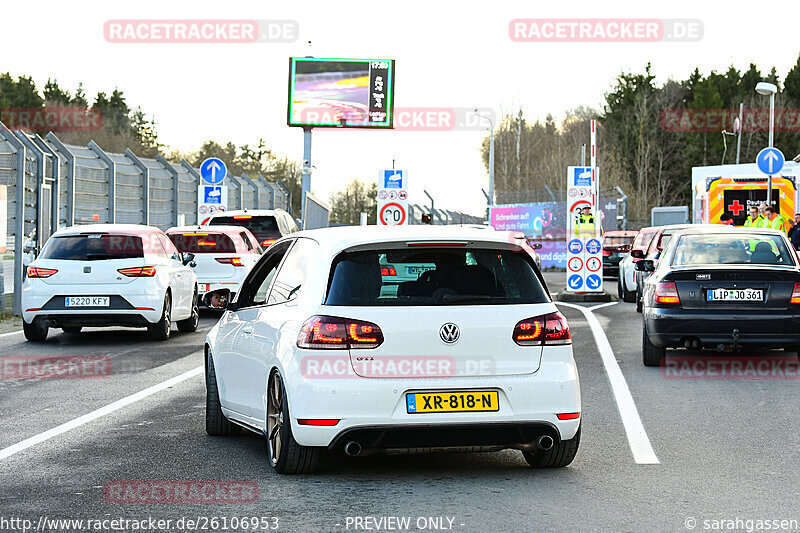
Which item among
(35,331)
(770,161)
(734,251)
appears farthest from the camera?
(770,161)

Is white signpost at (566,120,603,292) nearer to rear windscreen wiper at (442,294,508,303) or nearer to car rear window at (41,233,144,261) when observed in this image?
car rear window at (41,233,144,261)

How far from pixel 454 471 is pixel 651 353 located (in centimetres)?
644

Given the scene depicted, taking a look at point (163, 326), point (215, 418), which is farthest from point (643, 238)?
point (215, 418)

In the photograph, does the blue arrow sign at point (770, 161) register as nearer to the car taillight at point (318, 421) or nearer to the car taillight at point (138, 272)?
the car taillight at point (138, 272)

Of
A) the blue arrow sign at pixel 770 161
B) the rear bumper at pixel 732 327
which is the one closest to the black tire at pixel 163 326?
the rear bumper at pixel 732 327

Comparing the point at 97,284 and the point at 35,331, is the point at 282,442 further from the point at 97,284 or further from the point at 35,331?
the point at 35,331

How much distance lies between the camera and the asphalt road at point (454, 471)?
647 cm

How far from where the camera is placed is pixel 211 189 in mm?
33312

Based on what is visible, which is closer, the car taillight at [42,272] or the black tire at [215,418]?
the black tire at [215,418]

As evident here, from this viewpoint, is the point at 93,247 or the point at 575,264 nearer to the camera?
the point at 93,247

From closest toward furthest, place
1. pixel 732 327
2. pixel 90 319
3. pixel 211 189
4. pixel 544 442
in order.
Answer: pixel 544 442 < pixel 732 327 < pixel 90 319 < pixel 211 189

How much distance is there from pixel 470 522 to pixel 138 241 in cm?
1196

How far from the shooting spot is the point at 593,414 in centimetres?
1021

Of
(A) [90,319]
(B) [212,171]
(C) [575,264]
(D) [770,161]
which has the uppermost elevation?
(D) [770,161]
